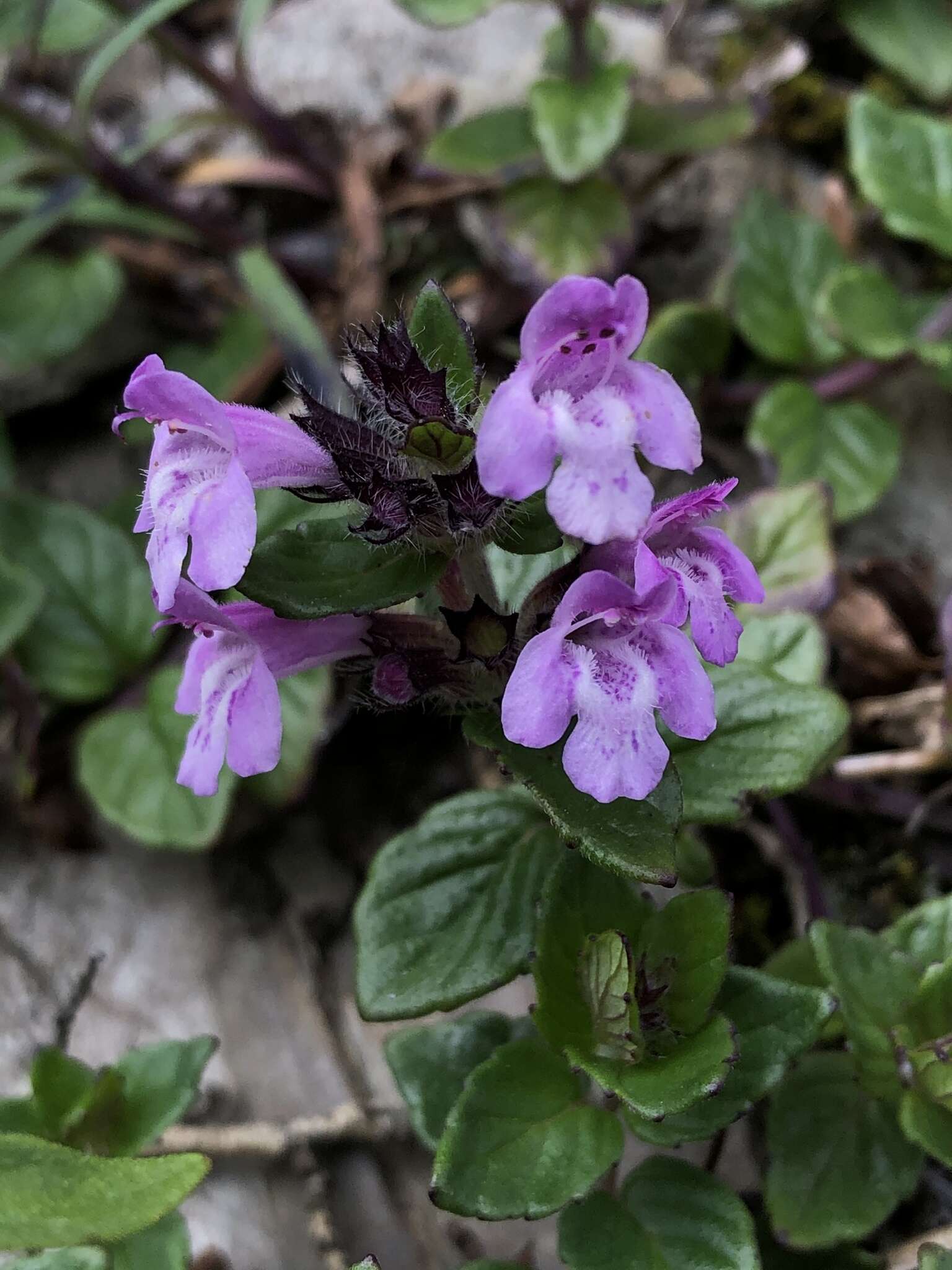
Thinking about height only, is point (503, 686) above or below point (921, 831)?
above

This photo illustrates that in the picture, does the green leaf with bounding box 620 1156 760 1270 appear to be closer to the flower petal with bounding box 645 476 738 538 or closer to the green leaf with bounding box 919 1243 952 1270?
the green leaf with bounding box 919 1243 952 1270

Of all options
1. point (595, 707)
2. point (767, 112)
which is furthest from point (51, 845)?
point (767, 112)

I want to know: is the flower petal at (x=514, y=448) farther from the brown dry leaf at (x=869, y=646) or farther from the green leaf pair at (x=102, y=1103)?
the brown dry leaf at (x=869, y=646)

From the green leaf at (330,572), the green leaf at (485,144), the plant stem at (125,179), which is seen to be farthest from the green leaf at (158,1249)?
the plant stem at (125,179)

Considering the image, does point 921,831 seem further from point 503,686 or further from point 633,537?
point 633,537

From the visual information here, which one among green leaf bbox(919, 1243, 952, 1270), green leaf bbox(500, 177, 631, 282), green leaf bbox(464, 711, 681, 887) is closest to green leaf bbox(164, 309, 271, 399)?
green leaf bbox(500, 177, 631, 282)

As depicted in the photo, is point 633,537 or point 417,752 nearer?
point 633,537

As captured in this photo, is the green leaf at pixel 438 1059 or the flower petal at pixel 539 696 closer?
the flower petal at pixel 539 696
